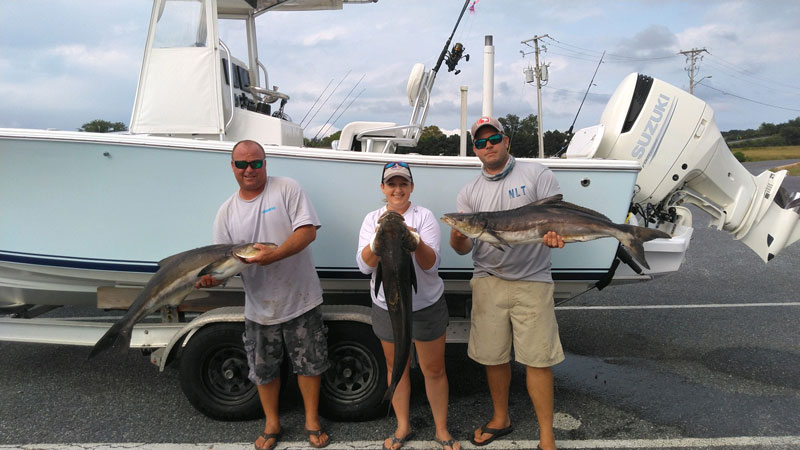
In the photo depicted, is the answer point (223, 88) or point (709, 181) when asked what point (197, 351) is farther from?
point (709, 181)

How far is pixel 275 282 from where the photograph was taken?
310 centimetres

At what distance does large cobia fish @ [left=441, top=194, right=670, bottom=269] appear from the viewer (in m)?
2.64

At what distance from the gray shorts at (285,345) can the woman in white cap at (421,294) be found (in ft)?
1.55

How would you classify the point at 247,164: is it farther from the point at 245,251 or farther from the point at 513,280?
the point at 513,280

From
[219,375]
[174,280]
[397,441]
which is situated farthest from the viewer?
[219,375]

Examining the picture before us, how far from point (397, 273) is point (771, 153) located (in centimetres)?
5359

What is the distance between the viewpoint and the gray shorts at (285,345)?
318cm

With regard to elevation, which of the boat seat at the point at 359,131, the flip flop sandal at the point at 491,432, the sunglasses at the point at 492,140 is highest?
the boat seat at the point at 359,131

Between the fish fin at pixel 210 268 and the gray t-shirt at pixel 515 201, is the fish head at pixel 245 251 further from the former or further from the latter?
the gray t-shirt at pixel 515 201

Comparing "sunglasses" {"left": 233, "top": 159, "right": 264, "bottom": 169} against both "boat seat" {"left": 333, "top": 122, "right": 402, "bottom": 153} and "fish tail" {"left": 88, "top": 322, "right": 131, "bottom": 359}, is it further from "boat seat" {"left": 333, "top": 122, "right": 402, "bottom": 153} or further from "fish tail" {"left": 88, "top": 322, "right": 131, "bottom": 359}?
"boat seat" {"left": 333, "top": 122, "right": 402, "bottom": 153}

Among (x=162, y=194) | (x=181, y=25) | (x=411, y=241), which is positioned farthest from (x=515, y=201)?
(x=181, y=25)

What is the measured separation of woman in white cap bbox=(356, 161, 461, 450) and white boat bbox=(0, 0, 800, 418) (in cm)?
63

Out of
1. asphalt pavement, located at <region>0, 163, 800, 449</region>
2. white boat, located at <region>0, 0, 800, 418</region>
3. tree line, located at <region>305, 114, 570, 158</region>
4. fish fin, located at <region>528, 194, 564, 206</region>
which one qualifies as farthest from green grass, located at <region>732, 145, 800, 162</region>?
fish fin, located at <region>528, 194, 564, 206</region>

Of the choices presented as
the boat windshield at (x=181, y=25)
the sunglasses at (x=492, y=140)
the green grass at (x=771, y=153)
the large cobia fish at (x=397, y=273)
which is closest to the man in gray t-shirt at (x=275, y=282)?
the large cobia fish at (x=397, y=273)
